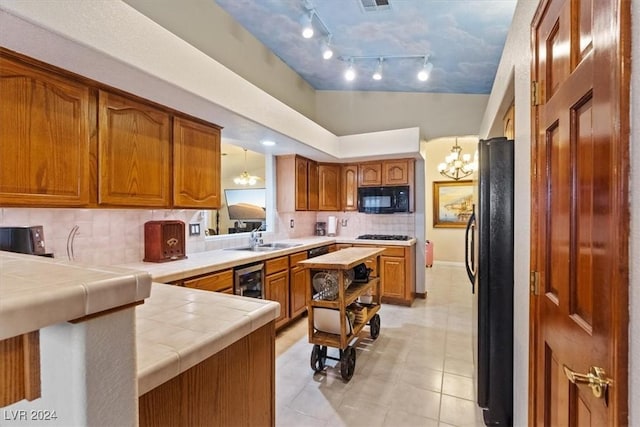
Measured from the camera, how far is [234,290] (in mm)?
2711

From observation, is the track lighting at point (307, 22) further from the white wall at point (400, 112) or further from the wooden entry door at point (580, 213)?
the white wall at point (400, 112)

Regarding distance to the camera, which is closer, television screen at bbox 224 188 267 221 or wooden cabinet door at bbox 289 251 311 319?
wooden cabinet door at bbox 289 251 311 319

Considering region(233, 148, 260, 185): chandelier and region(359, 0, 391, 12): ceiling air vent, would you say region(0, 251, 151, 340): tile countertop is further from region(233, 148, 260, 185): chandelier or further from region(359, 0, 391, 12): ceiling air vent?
region(233, 148, 260, 185): chandelier

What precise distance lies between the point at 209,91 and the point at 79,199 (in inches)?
43.4

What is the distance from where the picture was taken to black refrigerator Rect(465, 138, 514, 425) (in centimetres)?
178

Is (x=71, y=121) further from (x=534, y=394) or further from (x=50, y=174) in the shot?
(x=534, y=394)

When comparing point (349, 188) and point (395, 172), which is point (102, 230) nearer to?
point (349, 188)

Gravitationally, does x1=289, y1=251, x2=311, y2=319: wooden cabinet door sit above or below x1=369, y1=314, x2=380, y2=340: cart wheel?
above

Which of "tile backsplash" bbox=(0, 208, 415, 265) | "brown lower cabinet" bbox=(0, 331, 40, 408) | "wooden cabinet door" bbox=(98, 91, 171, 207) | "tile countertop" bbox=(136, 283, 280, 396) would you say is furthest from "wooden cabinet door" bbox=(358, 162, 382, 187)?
"brown lower cabinet" bbox=(0, 331, 40, 408)

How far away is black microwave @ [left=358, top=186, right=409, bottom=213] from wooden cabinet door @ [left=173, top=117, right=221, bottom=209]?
99.9 inches

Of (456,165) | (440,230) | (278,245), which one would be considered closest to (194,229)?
(278,245)

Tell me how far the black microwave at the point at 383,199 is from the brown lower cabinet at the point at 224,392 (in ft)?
12.1

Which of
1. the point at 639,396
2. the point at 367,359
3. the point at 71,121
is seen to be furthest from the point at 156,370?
the point at 367,359

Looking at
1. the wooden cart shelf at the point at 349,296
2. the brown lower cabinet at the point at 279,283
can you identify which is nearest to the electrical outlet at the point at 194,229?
the brown lower cabinet at the point at 279,283
